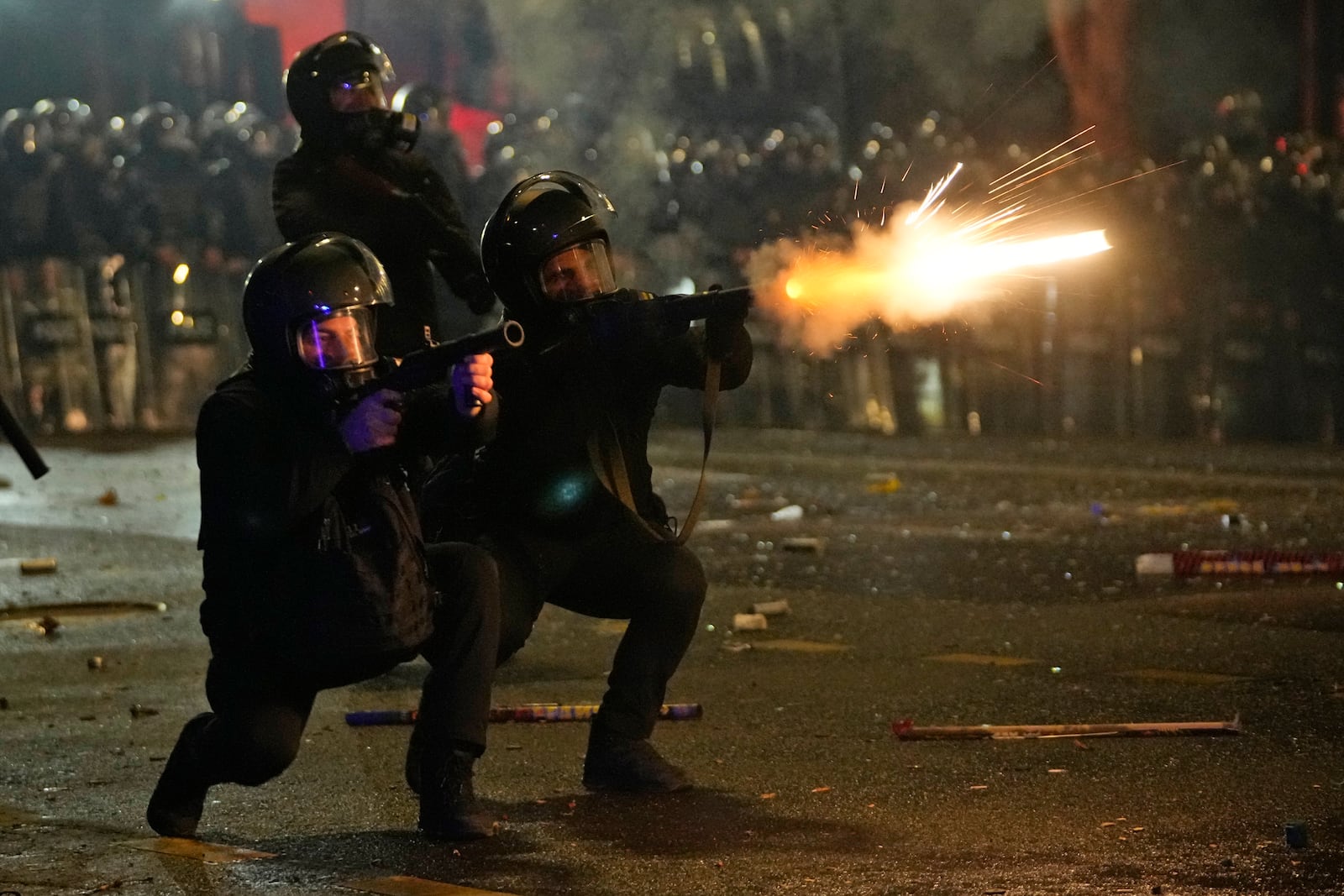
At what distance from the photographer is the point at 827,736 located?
5.88 m

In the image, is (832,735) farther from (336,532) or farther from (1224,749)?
(336,532)

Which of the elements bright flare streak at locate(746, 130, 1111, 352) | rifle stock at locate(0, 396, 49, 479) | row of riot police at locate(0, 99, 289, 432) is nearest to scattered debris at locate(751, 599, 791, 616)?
bright flare streak at locate(746, 130, 1111, 352)

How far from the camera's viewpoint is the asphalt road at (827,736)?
175 inches

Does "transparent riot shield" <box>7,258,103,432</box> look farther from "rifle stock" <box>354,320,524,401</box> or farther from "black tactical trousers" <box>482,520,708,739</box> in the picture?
"rifle stock" <box>354,320,524,401</box>

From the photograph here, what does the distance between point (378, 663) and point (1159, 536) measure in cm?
664

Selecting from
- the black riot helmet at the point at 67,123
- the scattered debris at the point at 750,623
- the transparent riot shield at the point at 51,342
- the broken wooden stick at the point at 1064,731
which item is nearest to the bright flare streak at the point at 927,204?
the broken wooden stick at the point at 1064,731

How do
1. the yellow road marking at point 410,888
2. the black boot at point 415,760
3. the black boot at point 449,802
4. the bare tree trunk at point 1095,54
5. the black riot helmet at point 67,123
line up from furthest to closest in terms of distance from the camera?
the bare tree trunk at point 1095,54, the black riot helmet at point 67,123, the black boot at point 415,760, the black boot at point 449,802, the yellow road marking at point 410,888

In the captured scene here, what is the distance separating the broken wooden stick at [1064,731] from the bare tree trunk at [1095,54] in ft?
49.1

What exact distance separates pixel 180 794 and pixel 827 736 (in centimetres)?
188

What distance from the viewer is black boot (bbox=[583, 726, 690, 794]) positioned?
5.16 metres

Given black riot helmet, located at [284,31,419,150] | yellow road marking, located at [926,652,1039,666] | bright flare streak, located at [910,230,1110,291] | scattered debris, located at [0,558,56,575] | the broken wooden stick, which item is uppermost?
black riot helmet, located at [284,31,419,150]

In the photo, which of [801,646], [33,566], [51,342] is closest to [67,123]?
[51,342]

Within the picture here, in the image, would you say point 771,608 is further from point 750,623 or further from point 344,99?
point 344,99

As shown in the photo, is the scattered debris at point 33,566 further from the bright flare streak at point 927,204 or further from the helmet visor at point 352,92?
the bright flare streak at point 927,204
